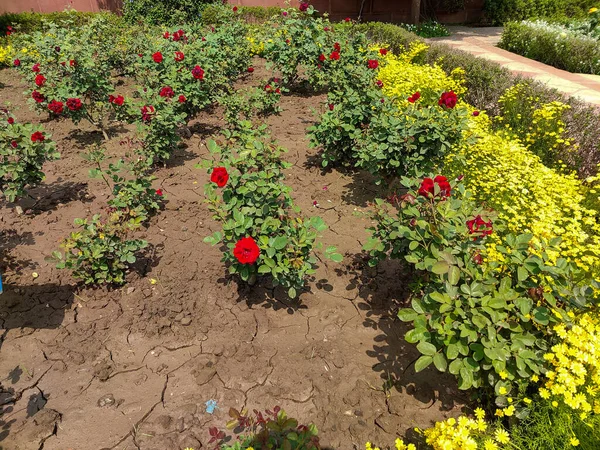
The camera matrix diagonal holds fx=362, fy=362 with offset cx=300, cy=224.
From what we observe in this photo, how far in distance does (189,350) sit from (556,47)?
10.6 metres

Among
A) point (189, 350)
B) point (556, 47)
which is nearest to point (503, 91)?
point (556, 47)

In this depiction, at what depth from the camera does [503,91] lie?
592cm

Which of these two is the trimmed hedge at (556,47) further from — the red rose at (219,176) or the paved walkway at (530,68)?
the red rose at (219,176)

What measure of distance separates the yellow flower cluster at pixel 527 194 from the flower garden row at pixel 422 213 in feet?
0.07

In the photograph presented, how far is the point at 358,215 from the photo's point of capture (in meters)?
4.02

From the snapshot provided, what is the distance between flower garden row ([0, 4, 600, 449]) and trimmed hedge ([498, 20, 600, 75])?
13.0 feet

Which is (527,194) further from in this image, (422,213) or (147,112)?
(147,112)

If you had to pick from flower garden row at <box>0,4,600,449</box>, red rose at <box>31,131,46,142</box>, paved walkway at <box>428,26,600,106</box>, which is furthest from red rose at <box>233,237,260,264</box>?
paved walkway at <box>428,26,600,106</box>

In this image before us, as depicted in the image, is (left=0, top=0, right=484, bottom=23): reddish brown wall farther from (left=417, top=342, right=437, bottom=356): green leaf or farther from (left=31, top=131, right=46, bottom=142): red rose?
(left=417, top=342, right=437, bottom=356): green leaf

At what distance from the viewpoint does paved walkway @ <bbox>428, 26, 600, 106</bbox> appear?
22.9 ft

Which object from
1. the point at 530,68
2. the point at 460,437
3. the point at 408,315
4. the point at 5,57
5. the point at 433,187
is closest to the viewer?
the point at 460,437

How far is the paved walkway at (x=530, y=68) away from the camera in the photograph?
275 inches

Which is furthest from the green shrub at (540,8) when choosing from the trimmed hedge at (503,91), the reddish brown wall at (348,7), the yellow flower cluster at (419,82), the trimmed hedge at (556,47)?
the yellow flower cluster at (419,82)

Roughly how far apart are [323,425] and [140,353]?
147cm
